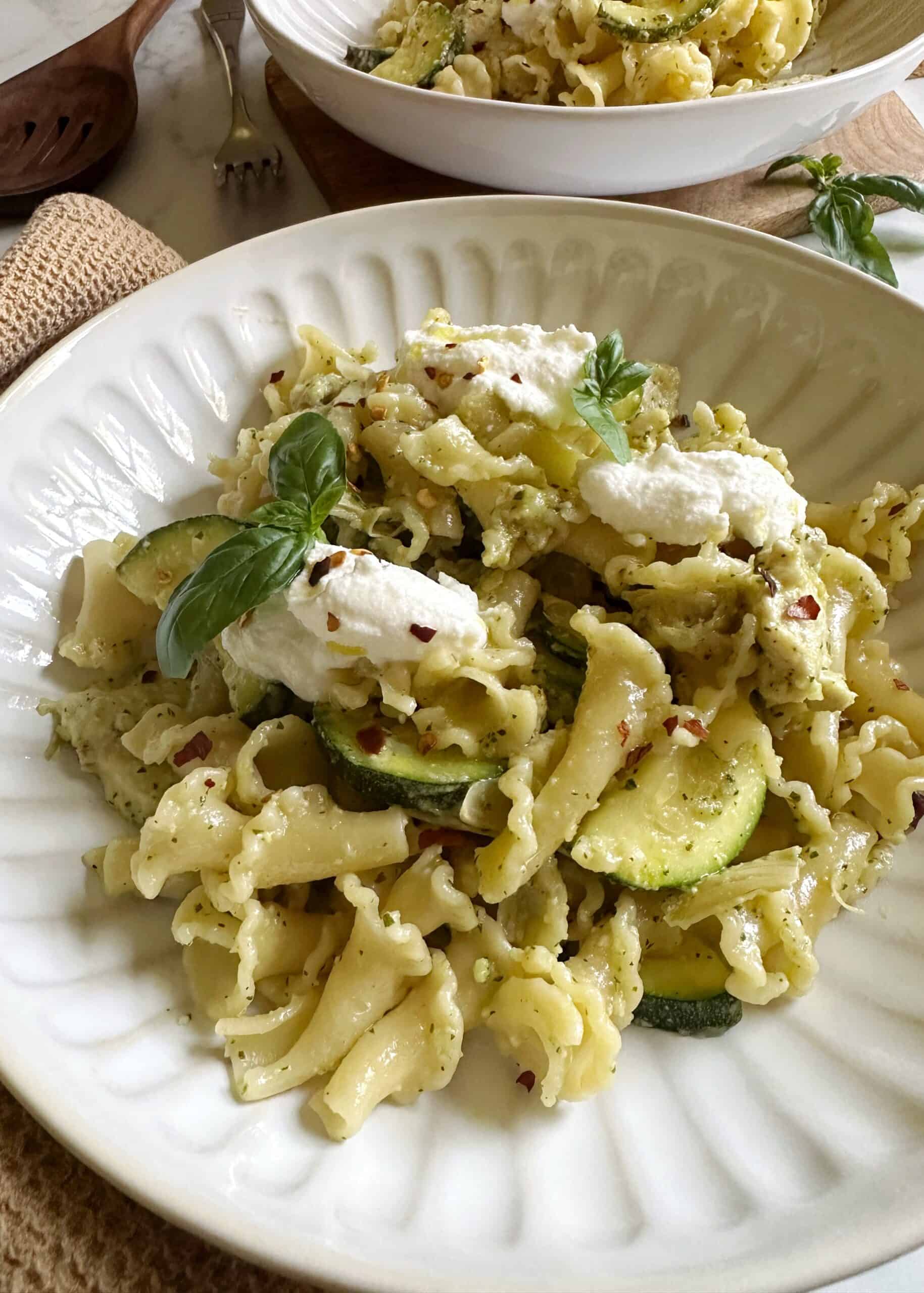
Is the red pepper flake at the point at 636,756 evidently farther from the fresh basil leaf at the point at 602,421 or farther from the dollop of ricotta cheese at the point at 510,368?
the dollop of ricotta cheese at the point at 510,368

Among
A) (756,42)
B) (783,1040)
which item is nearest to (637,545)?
(783,1040)

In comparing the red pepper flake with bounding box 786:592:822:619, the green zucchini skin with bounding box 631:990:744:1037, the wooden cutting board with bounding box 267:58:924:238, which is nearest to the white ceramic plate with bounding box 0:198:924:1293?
the green zucchini skin with bounding box 631:990:744:1037

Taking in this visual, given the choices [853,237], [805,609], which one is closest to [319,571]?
[805,609]

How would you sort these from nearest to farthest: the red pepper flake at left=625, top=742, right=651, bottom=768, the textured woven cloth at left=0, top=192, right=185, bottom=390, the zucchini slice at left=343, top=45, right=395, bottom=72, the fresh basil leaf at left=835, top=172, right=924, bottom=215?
the red pepper flake at left=625, top=742, right=651, bottom=768 → the textured woven cloth at left=0, top=192, right=185, bottom=390 → the fresh basil leaf at left=835, top=172, right=924, bottom=215 → the zucchini slice at left=343, top=45, right=395, bottom=72

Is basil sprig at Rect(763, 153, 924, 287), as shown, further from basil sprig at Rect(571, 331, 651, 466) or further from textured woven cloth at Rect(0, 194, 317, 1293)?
textured woven cloth at Rect(0, 194, 317, 1293)

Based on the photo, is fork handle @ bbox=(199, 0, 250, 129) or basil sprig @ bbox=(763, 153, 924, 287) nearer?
basil sprig @ bbox=(763, 153, 924, 287)

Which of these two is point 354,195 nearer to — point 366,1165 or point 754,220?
point 754,220

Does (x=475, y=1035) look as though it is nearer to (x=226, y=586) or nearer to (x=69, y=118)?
(x=226, y=586)
